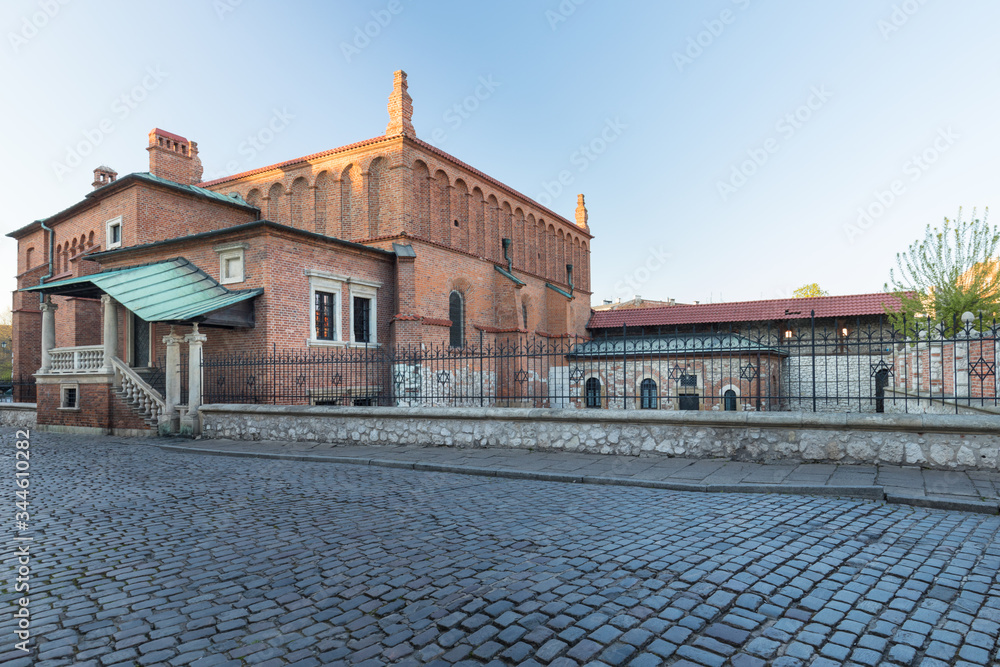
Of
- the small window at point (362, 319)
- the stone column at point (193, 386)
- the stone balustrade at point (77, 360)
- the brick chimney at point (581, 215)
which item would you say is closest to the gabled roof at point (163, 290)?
the stone column at point (193, 386)

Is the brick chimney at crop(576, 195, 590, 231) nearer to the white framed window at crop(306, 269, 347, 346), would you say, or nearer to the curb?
the white framed window at crop(306, 269, 347, 346)

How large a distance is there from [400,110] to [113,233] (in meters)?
11.3

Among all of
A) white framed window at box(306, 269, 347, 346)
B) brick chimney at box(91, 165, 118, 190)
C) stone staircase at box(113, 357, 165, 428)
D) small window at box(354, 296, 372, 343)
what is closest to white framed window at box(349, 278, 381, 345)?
small window at box(354, 296, 372, 343)

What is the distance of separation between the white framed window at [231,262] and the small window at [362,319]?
4.02 meters

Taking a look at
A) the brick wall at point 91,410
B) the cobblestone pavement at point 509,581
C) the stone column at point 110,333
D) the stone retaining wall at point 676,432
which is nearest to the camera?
the cobblestone pavement at point 509,581

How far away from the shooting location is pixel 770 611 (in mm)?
3434

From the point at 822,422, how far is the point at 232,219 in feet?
73.2

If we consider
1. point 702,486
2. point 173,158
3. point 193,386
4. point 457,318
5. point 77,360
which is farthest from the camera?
point 457,318

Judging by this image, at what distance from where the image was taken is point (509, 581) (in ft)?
12.9

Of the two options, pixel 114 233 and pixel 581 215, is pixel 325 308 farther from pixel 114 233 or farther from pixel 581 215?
pixel 581 215

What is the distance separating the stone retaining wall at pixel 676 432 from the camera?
7.48 metres

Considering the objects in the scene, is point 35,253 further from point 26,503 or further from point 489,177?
point 26,503

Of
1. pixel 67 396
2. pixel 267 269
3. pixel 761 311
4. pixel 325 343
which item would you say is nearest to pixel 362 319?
pixel 325 343

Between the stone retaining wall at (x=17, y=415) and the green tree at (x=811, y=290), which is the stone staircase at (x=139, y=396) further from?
the green tree at (x=811, y=290)
